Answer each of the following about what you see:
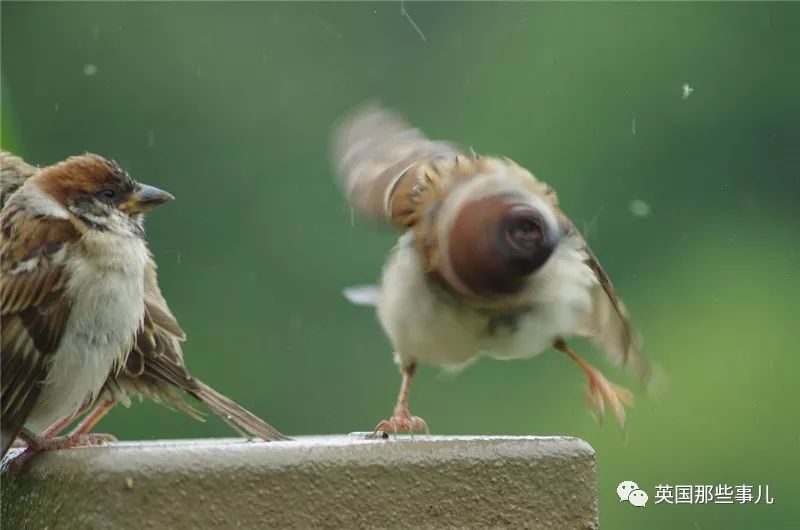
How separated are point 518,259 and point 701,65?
452 inches

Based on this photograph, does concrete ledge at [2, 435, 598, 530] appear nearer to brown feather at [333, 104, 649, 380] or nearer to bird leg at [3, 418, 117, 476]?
bird leg at [3, 418, 117, 476]

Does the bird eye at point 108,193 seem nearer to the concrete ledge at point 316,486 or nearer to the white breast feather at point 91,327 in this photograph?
the white breast feather at point 91,327

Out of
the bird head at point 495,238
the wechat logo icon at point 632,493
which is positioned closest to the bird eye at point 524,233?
the bird head at point 495,238

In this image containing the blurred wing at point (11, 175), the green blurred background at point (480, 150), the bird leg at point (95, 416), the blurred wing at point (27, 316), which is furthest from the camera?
the green blurred background at point (480, 150)

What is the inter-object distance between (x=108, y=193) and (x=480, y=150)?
384 inches

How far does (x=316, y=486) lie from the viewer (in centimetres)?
273

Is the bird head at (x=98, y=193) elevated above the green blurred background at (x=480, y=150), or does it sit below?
below

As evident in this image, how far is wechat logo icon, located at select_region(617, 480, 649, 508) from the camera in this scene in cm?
770

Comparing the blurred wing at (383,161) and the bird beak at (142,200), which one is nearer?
the bird beak at (142,200)

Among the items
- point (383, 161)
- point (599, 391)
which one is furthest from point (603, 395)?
point (383, 161)

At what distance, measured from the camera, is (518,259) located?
3.82 metres

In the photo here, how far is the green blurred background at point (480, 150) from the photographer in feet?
36.3

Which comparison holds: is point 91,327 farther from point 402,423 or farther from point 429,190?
point 429,190

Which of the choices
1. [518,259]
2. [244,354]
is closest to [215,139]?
[244,354]
